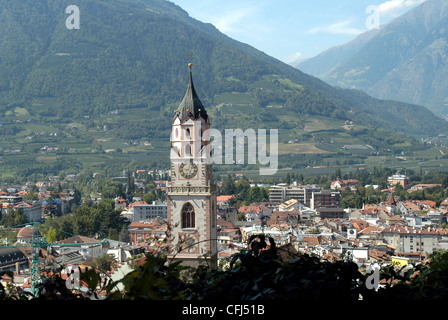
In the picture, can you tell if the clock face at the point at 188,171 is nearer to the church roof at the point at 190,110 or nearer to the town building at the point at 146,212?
the church roof at the point at 190,110

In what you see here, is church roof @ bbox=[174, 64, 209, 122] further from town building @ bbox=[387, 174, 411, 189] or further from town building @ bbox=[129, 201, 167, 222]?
town building @ bbox=[387, 174, 411, 189]

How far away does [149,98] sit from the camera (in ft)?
637

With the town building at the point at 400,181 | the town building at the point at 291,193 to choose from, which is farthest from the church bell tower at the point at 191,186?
the town building at the point at 400,181

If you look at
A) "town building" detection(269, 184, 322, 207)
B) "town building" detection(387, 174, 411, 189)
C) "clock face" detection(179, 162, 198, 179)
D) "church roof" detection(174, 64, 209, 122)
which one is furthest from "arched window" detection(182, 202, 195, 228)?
"town building" detection(387, 174, 411, 189)

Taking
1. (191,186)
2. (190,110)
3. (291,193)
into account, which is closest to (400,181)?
(291,193)

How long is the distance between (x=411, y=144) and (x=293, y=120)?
2935cm

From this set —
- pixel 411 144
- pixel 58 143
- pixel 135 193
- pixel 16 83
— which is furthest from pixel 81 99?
pixel 135 193

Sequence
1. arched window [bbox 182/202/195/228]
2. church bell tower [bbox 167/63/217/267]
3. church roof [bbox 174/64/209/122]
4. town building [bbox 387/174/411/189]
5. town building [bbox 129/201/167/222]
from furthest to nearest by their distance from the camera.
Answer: town building [bbox 387/174/411/189] < town building [bbox 129/201/167/222] < church roof [bbox 174/64/209/122] < arched window [bbox 182/202/195/228] < church bell tower [bbox 167/63/217/267]

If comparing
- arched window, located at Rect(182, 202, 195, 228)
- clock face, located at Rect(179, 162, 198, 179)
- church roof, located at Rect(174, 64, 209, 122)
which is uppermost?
church roof, located at Rect(174, 64, 209, 122)

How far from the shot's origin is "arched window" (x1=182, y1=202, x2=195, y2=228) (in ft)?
63.2

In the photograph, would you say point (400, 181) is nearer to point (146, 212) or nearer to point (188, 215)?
point (146, 212)

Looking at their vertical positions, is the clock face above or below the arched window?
above

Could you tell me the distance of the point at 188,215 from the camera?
19.3 metres
